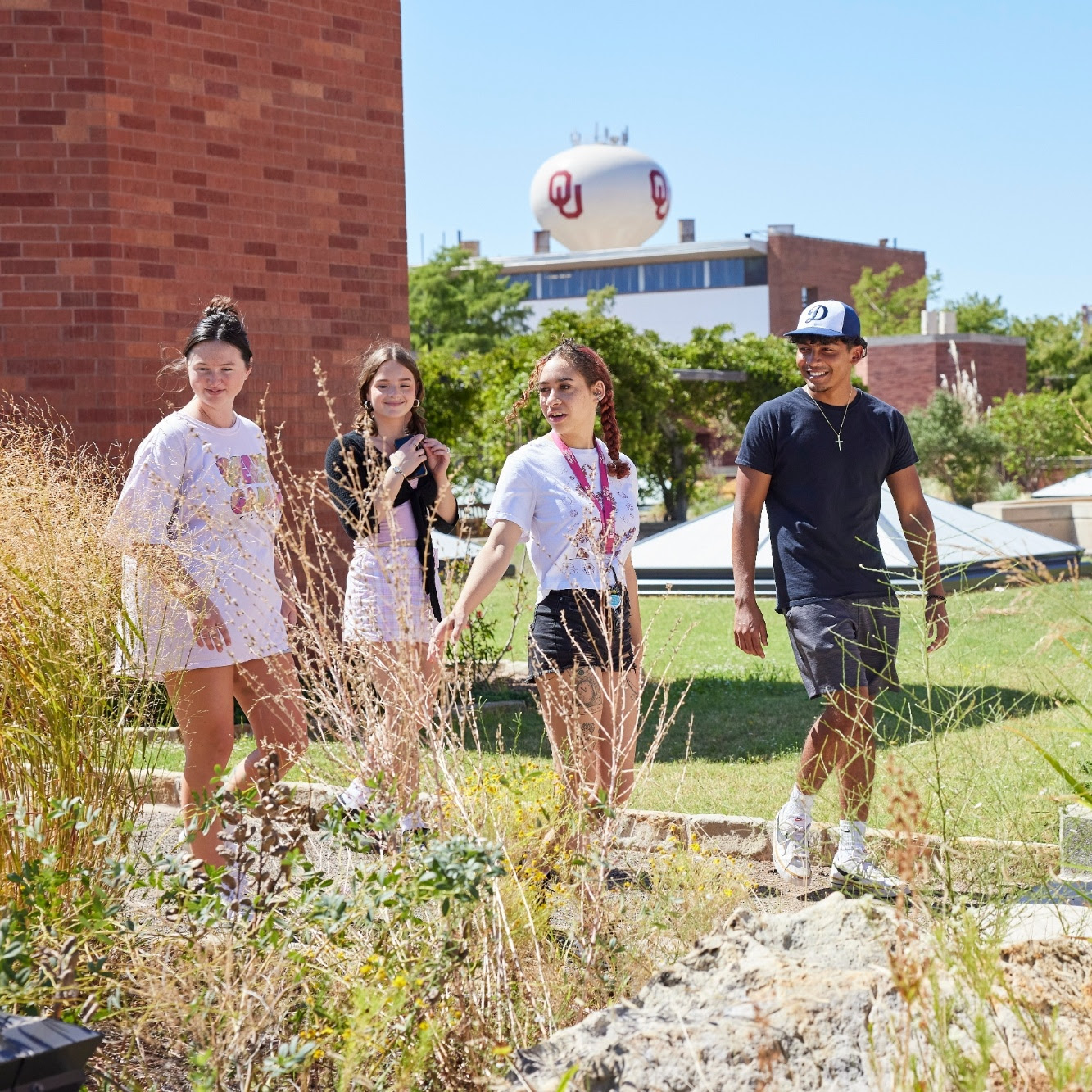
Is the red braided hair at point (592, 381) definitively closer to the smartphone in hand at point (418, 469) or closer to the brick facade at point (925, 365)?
the smartphone in hand at point (418, 469)

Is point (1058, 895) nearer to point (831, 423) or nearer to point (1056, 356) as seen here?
point (831, 423)

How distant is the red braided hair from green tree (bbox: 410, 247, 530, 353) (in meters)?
44.2

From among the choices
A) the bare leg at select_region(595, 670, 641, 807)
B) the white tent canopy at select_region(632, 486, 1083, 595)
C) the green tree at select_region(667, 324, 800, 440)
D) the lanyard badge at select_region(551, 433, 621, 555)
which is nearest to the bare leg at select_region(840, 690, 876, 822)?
the bare leg at select_region(595, 670, 641, 807)

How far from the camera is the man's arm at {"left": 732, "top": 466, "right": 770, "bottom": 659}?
4.94 m

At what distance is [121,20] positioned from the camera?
757 centimetres

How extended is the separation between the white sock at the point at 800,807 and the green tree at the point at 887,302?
5235 cm

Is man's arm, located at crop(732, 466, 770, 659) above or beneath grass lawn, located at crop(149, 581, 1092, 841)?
above

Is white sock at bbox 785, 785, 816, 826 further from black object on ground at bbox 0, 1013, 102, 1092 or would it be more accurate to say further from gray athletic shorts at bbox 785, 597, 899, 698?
black object on ground at bbox 0, 1013, 102, 1092

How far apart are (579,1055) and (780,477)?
9.06 ft

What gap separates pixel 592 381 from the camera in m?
5.00

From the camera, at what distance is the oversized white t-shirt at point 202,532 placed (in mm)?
3951

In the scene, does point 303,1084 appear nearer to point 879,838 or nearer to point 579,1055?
point 579,1055

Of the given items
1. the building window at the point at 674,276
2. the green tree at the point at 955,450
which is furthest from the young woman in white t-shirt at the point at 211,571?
the building window at the point at 674,276

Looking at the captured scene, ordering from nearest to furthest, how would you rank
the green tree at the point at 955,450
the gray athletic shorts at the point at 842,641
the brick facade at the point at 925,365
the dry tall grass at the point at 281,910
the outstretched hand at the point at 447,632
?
1. the dry tall grass at the point at 281,910
2. the outstretched hand at the point at 447,632
3. the gray athletic shorts at the point at 842,641
4. the green tree at the point at 955,450
5. the brick facade at the point at 925,365
